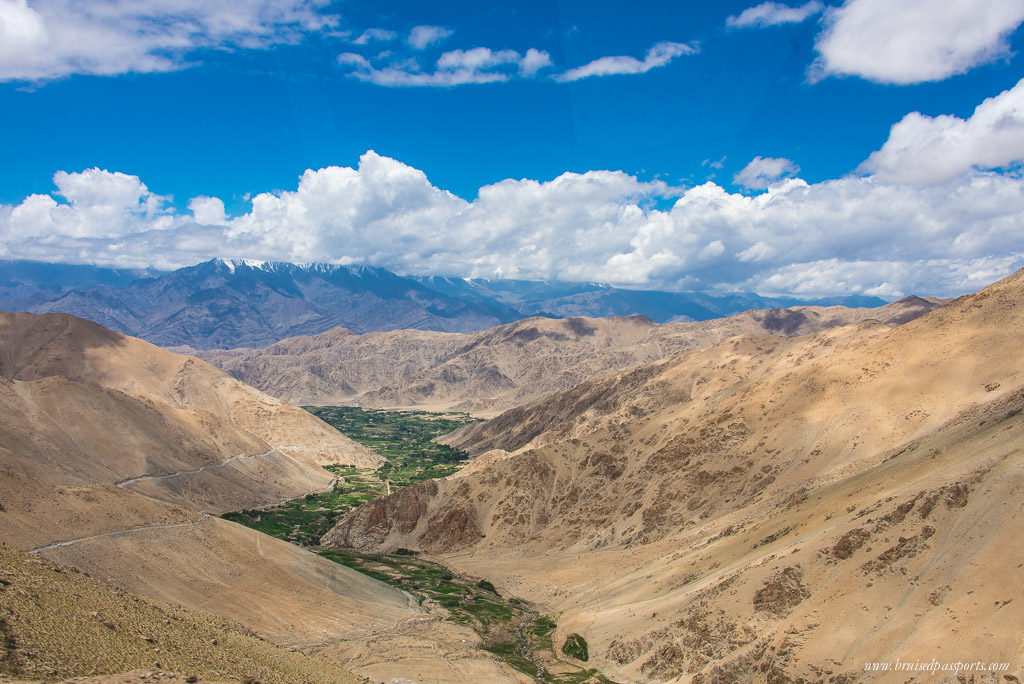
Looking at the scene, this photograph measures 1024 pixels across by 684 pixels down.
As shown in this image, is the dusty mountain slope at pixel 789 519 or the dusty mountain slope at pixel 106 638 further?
the dusty mountain slope at pixel 789 519

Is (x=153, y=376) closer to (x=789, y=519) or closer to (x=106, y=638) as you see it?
(x=106, y=638)

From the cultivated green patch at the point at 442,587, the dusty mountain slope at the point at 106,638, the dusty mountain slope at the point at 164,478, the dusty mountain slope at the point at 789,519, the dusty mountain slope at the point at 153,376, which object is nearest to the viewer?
the dusty mountain slope at the point at 106,638

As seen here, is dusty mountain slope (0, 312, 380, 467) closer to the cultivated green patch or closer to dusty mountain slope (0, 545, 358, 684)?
the cultivated green patch

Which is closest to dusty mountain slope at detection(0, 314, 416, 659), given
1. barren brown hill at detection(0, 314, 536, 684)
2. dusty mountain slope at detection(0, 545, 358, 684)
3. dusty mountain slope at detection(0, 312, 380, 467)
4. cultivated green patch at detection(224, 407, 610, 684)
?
barren brown hill at detection(0, 314, 536, 684)

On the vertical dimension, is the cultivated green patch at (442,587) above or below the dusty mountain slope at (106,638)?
below

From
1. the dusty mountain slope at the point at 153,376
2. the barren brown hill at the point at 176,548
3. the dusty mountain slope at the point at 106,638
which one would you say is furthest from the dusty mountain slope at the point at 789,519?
the dusty mountain slope at the point at 153,376

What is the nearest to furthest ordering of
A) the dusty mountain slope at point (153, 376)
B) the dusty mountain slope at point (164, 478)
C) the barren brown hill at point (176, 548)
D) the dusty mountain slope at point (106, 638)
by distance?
the dusty mountain slope at point (106, 638), the barren brown hill at point (176, 548), the dusty mountain slope at point (164, 478), the dusty mountain slope at point (153, 376)

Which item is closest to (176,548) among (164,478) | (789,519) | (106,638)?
(106,638)

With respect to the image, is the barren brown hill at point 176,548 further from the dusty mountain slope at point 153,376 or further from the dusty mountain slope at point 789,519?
the dusty mountain slope at point 153,376
